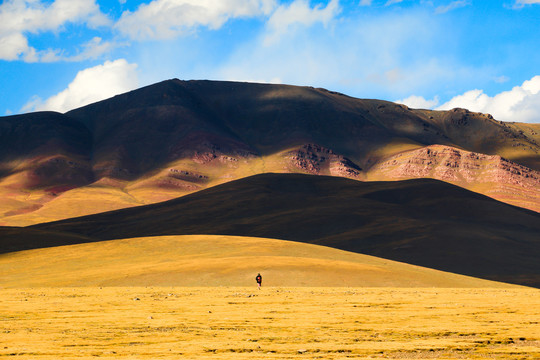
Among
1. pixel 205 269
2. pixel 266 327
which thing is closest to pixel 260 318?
pixel 266 327

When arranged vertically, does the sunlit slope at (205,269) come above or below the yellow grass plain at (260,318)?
above

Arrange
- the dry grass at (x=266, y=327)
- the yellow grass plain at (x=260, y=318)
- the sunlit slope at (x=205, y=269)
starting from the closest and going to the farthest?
the dry grass at (x=266, y=327)
the yellow grass plain at (x=260, y=318)
the sunlit slope at (x=205, y=269)

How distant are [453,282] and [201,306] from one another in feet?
156

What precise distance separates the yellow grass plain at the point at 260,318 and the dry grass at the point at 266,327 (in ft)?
0.22

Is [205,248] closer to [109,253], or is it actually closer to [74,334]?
[109,253]

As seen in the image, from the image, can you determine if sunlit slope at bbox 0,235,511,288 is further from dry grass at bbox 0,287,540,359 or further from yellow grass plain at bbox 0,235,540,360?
dry grass at bbox 0,287,540,359

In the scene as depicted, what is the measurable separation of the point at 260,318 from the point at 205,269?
145 ft

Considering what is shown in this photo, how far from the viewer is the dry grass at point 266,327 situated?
1010 inches

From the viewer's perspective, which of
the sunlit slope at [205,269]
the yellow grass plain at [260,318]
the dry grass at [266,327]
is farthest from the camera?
the sunlit slope at [205,269]

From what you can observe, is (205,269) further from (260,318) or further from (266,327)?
→ (266,327)

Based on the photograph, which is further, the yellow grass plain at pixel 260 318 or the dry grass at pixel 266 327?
the yellow grass plain at pixel 260 318

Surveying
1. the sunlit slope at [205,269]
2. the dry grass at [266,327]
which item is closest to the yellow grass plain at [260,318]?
the dry grass at [266,327]

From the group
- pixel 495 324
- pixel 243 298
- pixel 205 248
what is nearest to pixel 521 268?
pixel 205 248

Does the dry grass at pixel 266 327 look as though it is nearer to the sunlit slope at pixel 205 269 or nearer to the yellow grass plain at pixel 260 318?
the yellow grass plain at pixel 260 318
